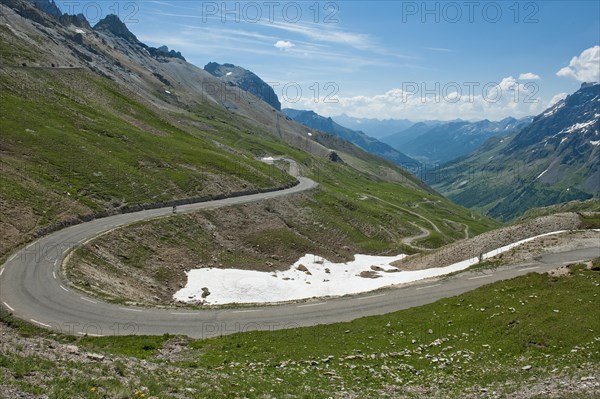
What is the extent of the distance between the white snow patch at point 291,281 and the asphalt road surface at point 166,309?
9.03m

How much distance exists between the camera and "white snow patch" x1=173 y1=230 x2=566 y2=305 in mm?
55469

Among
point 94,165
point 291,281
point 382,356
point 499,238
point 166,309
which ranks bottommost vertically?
point 291,281

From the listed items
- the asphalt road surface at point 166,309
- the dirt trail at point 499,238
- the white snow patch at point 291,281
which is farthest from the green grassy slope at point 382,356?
the dirt trail at point 499,238

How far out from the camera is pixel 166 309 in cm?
4312

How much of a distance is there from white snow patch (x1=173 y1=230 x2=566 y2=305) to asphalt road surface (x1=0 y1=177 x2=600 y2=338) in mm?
9034

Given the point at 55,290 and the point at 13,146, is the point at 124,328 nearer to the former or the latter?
Answer: the point at 55,290

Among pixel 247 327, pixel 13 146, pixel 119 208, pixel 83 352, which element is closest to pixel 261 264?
pixel 119 208

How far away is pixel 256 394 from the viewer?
22.5 metres

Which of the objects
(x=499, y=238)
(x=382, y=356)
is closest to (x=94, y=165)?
(x=382, y=356)

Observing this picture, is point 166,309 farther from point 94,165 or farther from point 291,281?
point 94,165

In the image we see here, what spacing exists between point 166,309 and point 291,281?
2427 centimetres

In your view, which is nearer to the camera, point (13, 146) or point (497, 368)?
point (497, 368)

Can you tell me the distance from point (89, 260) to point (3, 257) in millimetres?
9111

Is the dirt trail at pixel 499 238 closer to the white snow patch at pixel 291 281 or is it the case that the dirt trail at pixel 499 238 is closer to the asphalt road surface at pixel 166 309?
the white snow patch at pixel 291 281
